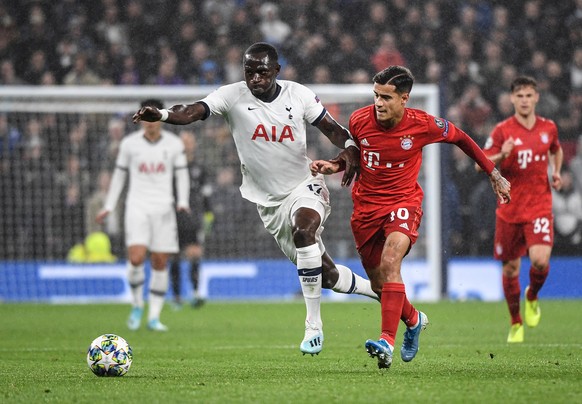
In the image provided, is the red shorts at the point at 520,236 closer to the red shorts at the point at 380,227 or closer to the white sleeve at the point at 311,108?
the red shorts at the point at 380,227

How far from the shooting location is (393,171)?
313 inches

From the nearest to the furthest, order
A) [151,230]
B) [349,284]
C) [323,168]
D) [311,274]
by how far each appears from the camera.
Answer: [323,168] → [311,274] → [349,284] → [151,230]

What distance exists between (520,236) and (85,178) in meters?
9.36

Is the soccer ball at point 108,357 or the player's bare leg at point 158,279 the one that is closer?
the soccer ball at point 108,357

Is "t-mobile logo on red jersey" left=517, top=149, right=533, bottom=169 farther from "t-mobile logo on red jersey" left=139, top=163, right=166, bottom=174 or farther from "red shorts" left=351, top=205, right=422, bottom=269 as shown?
"t-mobile logo on red jersey" left=139, top=163, right=166, bottom=174

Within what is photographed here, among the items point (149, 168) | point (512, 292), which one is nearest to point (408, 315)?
point (512, 292)

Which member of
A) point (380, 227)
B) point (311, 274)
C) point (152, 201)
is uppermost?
point (152, 201)

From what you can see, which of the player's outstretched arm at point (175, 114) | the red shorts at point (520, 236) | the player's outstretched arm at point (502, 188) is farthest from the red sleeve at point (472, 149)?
the red shorts at point (520, 236)

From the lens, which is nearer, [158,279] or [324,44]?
[158,279]

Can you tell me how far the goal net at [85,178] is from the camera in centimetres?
1758

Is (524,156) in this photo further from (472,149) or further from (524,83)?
(472,149)

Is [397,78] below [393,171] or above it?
above

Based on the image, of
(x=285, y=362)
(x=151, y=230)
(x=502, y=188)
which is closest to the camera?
(x=502, y=188)

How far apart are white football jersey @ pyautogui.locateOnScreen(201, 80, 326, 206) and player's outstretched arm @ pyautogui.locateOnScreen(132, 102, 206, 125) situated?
0.86 feet
